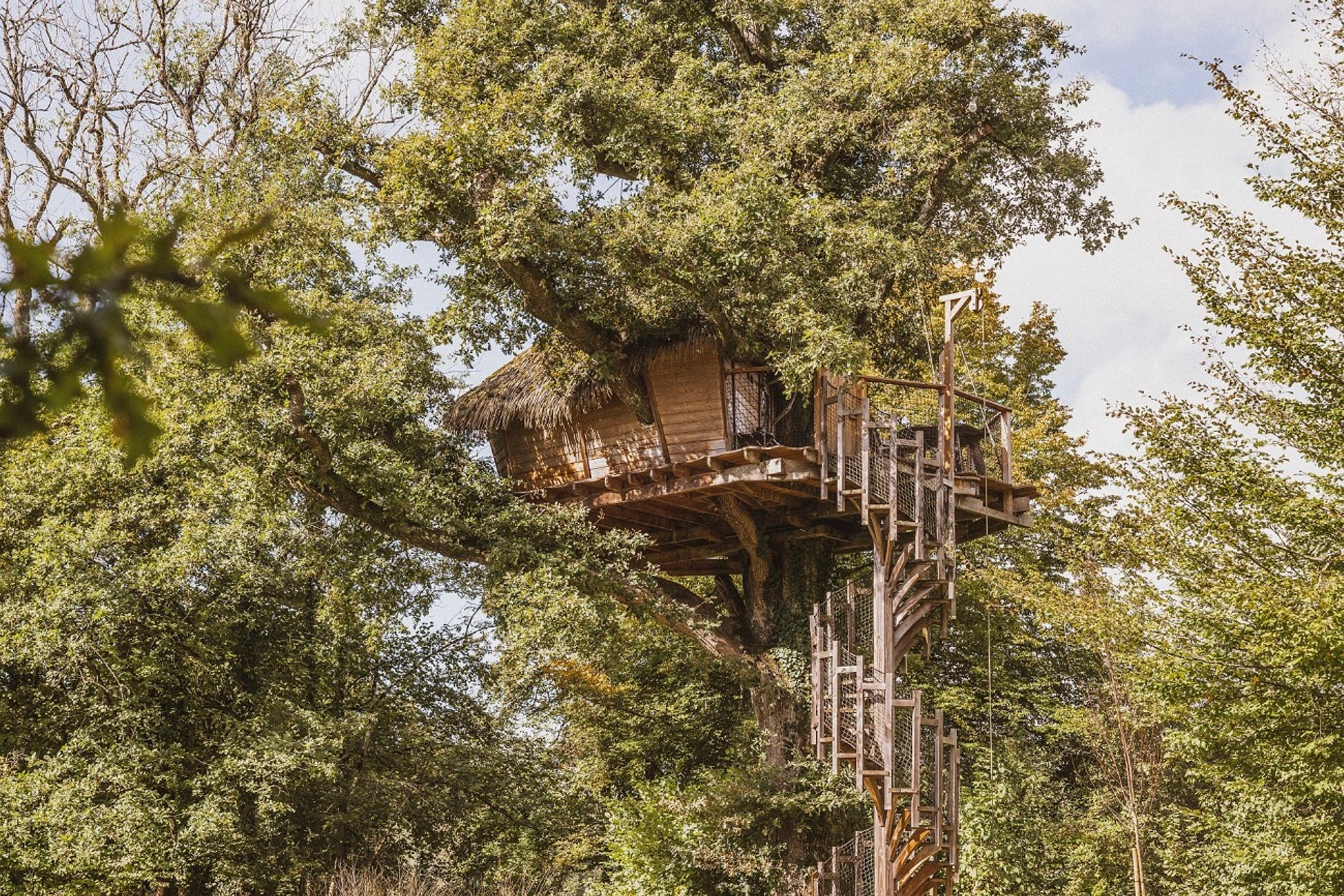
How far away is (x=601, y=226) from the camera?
45.1ft

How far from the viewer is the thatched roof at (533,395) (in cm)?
1470

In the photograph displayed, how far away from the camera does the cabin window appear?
14578mm

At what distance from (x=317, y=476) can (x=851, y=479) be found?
5.58 meters

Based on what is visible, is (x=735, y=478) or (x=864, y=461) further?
(x=735, y=478)

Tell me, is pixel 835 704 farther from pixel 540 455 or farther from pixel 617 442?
pixel 540 455

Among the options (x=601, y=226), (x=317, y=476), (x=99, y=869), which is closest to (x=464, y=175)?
(x=601, y=226)

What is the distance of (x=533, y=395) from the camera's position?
15.5m

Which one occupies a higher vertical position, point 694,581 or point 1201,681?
point 694,581

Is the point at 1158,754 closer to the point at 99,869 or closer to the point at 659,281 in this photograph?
the point at 659,281

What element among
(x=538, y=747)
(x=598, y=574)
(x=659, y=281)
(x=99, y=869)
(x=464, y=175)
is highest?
(x=464, y=175)

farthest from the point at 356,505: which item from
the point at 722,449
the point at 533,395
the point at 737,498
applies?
the point at 737,498

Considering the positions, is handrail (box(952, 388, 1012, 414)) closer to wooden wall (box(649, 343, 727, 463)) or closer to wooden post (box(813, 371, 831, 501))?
wooden post (box(813, 371, 831, 501))

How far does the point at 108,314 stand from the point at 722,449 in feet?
41.5

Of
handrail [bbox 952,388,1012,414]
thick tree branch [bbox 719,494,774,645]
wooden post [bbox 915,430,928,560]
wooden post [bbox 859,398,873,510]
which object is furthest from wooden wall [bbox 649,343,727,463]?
handrail [bbox 952,388,1012,414]
